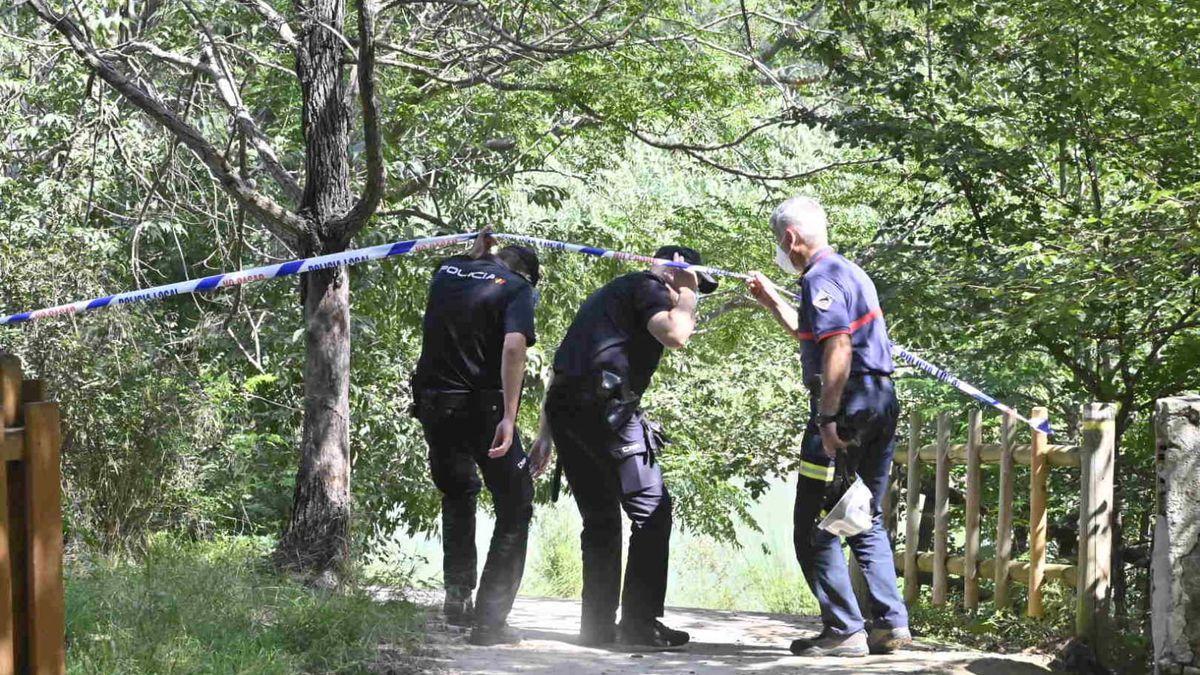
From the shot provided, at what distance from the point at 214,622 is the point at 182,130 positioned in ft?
11.0

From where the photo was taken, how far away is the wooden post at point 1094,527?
6.14 metres

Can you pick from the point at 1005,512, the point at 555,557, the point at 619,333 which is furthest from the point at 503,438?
the point at 555,557

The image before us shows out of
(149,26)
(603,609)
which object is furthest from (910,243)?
(149,26)

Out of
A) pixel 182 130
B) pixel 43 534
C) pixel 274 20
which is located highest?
pixel 274 20

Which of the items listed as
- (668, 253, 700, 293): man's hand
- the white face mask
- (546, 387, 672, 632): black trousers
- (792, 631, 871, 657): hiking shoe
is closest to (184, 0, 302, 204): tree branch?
(546, 387, 672, 632): black trousers

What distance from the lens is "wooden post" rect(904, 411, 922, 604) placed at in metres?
8.02

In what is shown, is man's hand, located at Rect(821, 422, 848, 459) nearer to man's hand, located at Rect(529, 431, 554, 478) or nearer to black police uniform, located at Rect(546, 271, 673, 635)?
black police uniform, located at Rect(546, 271, 673, 635)

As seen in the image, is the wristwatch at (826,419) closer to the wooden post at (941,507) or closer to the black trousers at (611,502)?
the black trousers at (611,502)

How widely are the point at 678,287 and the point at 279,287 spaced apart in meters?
5.86

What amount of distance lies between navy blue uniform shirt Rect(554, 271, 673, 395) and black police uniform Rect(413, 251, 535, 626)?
236 mm

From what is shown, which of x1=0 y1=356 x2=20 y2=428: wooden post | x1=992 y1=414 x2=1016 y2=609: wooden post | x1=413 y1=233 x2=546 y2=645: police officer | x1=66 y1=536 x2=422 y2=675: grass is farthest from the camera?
x1=992 y1=414 x2=1016 y2=609: wooden post

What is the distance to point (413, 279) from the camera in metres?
11.7

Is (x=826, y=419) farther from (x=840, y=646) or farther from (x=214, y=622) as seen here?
(x=214, y=622)

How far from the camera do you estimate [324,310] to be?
786cm
